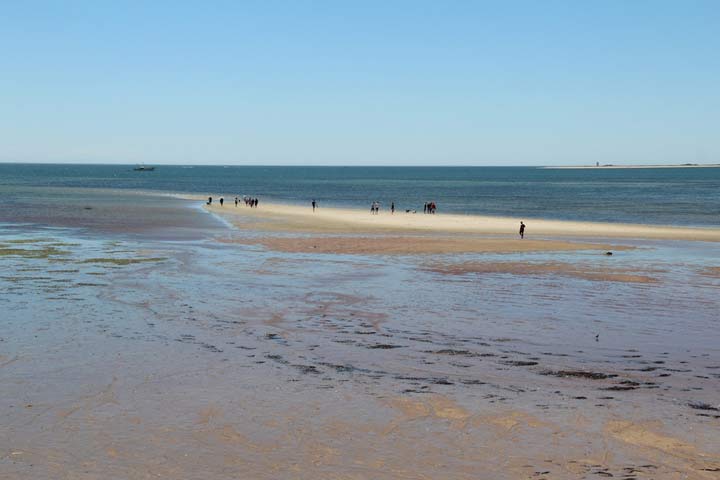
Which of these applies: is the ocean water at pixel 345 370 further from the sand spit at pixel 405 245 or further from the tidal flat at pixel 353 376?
the sand spit at pixel 405 245

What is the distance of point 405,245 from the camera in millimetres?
47688

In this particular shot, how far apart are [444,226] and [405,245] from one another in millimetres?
19839

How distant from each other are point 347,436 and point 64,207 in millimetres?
81778

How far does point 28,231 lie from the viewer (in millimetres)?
53750

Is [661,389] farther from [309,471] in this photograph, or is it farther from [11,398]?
[11,398]

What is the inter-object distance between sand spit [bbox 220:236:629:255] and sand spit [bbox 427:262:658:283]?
6.03 meters

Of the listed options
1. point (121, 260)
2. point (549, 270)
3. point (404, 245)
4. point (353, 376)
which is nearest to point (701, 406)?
point (353, 376)

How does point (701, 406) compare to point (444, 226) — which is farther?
point (444, 226)

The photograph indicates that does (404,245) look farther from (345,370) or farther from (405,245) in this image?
(345,370)

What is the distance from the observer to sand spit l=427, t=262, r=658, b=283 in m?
33.9

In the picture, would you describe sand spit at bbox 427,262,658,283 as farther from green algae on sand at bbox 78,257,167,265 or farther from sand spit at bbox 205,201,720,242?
sand spit at bbox 205,201,720,242

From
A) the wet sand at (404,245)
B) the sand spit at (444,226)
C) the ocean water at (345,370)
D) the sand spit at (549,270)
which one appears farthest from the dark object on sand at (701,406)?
the sand spit at (444,226)

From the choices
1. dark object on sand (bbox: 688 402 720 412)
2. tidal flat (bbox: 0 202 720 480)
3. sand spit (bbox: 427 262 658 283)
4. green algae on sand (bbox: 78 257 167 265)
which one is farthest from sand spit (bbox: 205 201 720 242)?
dark object on sand (bbox: 688 402 720 412)

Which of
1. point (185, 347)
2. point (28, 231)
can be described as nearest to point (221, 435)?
point (185, 347)
